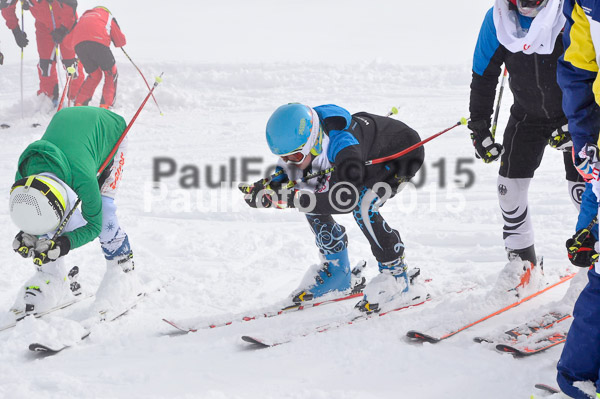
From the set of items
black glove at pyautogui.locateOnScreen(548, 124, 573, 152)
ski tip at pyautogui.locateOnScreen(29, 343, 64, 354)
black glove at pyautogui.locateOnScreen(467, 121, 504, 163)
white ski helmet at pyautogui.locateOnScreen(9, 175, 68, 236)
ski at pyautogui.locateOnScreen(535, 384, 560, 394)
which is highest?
black glove at pyautogui.locateOnScreen(548, 124, 573, 152)

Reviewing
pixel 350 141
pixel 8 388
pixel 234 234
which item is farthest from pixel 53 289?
Result: pixel 350 141

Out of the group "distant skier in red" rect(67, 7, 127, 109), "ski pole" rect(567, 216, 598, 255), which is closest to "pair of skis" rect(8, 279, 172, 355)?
"ski pole" rect(567, 216, 598, 255)

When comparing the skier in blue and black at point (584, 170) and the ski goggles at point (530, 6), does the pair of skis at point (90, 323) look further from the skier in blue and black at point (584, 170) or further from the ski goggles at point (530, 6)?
the ski goggles at point (530, 6)

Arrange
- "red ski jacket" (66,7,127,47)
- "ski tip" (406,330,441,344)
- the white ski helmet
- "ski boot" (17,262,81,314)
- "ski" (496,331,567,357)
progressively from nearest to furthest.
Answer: "ski" (496,331,567,357) < "ski tip" (406,330,441,344) < the white ski helmet < "ski boot" (17,262,81,314) < "red ski jacket" (66,7,127,47)

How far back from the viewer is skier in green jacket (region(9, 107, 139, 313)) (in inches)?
149

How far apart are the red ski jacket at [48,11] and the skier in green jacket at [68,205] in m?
7.55

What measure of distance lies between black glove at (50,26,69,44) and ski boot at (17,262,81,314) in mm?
8083

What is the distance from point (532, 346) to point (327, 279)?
64.9 inches

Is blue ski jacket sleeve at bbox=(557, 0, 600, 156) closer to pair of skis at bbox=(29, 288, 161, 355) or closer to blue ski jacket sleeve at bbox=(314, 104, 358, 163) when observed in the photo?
blue ski jacket sleeve at bbox=(314, 104, 358, 163)

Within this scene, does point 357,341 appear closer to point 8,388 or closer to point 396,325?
point 396,325

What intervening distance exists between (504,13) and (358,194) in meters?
1.38

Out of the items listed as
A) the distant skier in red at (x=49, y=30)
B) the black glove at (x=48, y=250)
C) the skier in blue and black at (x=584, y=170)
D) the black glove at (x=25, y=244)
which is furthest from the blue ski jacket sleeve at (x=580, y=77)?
the distant skier in red at (x=49, y=30)

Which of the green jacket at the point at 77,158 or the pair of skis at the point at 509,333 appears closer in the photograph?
the pair of skis at the point at 509,333

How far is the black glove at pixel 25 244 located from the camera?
3833 mm
